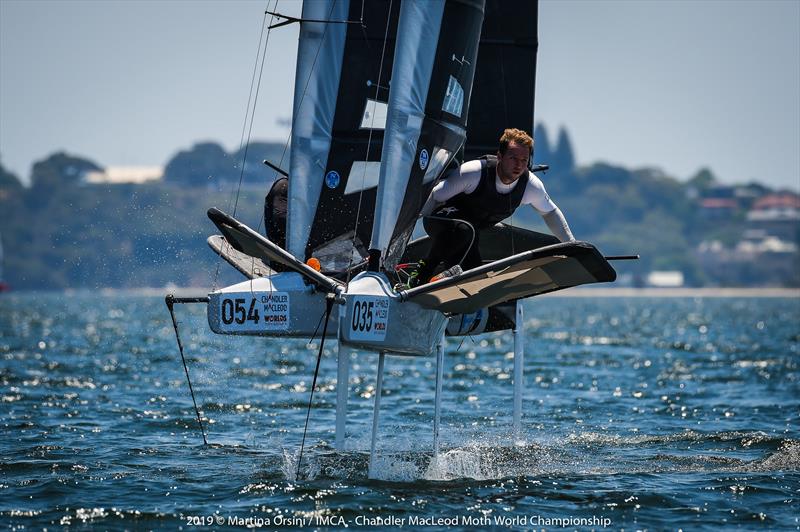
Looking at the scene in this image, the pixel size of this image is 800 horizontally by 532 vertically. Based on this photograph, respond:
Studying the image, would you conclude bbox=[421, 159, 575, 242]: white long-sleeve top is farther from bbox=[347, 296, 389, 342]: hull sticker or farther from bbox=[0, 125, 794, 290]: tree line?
bbox=[0, 125, 794, 290]: tree line

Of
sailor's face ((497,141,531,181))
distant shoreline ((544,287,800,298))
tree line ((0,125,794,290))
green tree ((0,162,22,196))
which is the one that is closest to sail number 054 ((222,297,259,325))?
sailor's face ((497,141,531,181))

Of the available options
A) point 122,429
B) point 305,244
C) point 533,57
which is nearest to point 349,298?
point 305,244

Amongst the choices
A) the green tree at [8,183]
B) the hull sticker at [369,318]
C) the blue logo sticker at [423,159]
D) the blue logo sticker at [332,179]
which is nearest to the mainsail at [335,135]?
the blue logo sticker at [332,179]

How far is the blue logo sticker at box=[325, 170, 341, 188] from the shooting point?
9734mm

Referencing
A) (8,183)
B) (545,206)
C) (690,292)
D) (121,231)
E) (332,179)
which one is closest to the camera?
(545,206)

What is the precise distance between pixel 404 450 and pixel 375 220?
215 centimetres

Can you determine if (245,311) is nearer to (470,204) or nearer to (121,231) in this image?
(470,204)

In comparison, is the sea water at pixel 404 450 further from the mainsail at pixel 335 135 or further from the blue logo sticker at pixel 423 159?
the blue logo sticker at pixel 423 159

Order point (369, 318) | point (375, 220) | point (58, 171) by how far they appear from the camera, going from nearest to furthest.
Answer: point (369, 318)
point (375, 220)
point (58, 171)

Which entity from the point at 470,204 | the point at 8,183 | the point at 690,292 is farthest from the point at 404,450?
the point at 8,183

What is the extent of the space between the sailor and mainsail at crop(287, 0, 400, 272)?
29.2 inches

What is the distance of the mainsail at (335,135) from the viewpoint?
9555mm

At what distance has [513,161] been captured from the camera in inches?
336

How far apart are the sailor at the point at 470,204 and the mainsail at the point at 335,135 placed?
0.74 meters
